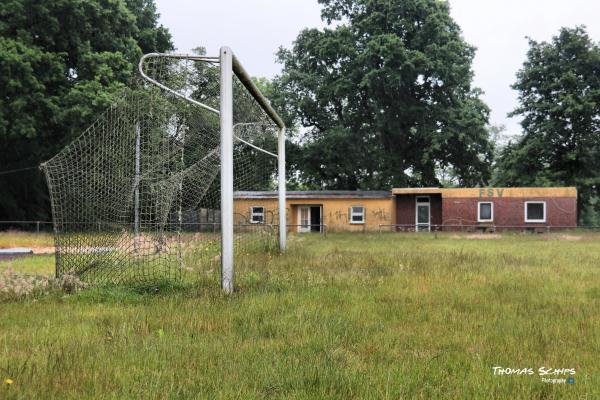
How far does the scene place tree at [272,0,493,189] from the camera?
108ft

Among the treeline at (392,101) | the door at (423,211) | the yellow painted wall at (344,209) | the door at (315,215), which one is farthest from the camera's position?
the door at (315,215)

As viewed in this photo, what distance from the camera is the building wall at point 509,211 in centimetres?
2872

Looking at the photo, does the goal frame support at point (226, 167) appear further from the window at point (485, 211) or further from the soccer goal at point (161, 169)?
the window at point (485, 211)

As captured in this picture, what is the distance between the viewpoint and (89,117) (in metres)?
23.2

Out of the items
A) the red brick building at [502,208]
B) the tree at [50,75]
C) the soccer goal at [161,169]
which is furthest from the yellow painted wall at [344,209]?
the soccer goal at [161,169]

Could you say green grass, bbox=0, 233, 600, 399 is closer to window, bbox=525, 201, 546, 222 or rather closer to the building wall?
the building wall

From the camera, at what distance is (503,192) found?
97.3ft

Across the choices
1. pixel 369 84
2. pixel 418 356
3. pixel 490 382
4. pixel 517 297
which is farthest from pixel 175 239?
pixel 369 84

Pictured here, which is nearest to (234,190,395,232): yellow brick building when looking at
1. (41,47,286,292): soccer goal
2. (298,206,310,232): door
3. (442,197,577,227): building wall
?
(298,206,310,232): door

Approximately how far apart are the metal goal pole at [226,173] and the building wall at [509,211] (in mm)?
24990

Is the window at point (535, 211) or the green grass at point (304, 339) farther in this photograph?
the window at point (535, 211)

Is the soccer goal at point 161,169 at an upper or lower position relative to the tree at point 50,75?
lower

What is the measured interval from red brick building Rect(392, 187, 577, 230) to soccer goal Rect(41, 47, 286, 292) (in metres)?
17.9

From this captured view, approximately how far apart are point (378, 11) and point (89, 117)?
2142 cm
